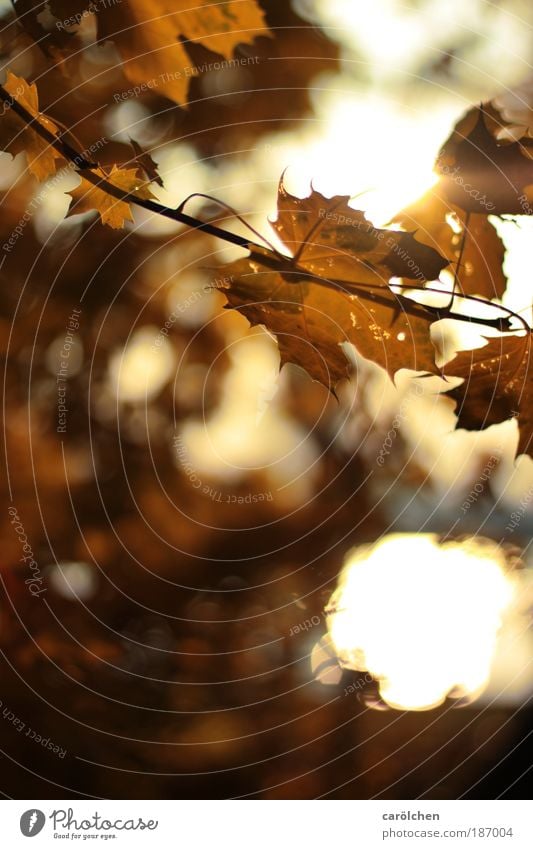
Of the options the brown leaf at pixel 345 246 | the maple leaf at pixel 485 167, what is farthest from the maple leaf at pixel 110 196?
the maple leaf at pixel 485 167

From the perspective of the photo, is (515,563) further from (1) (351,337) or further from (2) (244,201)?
(2) (244,201)

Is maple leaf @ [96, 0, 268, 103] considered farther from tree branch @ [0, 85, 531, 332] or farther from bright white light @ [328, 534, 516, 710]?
bright white light @ [328, 534, 516, 710]
